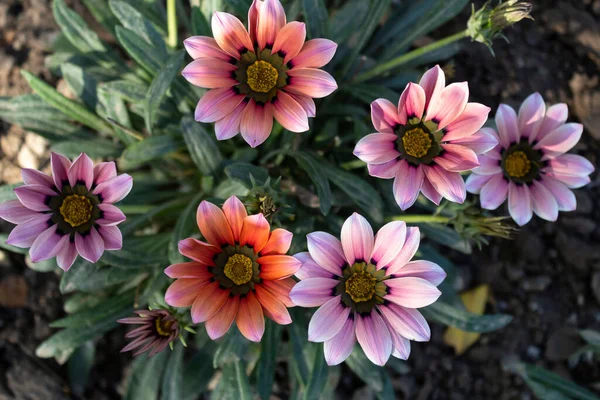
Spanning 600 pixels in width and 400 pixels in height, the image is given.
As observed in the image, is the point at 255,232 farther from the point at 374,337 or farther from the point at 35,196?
the point at 35,196

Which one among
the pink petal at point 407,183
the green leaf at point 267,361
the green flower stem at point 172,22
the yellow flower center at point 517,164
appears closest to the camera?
the pink petal at point 407,183

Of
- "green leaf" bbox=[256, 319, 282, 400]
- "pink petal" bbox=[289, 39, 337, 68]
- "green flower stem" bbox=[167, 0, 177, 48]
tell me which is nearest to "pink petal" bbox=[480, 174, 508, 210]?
"pink petal" bbox=[289, 39, 337, 68]

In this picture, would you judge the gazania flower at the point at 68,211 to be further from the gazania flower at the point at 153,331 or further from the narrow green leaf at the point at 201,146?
the narrow green leaf at the point at 201,146

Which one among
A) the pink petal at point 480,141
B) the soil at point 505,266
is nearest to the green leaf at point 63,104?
the soil at point 505,266

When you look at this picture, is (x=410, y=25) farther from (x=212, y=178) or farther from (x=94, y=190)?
(x=94, y=190)

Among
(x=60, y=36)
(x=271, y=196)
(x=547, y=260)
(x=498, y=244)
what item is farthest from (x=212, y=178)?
(x=547, y=260)

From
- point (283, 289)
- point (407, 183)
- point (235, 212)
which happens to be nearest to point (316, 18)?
point (407, 183)

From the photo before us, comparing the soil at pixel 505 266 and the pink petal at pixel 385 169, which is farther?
the soil at pixel 505 266

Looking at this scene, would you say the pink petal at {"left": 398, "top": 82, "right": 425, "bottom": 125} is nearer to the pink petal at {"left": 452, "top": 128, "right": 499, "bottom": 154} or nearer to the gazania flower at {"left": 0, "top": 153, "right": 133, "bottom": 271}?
the pink petal at {"left": 452, "top": 128, "right": 499, "bottom": 154}
